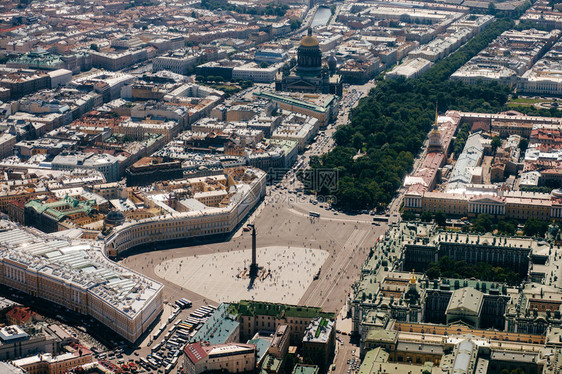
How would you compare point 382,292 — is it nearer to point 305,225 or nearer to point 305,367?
point 305,367

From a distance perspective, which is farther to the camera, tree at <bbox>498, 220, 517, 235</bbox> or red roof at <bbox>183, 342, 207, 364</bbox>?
tree at <bbox>498, 220, 517, 235</bbox>

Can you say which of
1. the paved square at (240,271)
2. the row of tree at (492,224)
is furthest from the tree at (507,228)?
the paved square at (240,271)

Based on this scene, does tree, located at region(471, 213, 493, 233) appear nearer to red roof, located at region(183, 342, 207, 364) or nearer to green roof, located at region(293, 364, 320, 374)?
green roof, located at region(293, 364, 320, 374)

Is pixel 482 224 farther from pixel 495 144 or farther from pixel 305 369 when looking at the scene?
pixel 305 369

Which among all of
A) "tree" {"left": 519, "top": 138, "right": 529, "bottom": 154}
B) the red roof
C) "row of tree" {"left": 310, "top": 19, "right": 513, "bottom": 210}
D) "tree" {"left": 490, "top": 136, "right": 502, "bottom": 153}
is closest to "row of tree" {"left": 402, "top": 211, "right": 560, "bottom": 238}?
"row of tree" {"left": 310, "top": 19, "right": 513, "bottom": 210}

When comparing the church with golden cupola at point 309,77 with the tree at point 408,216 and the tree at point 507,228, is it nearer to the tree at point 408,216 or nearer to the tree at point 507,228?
the tree at point 408,216
